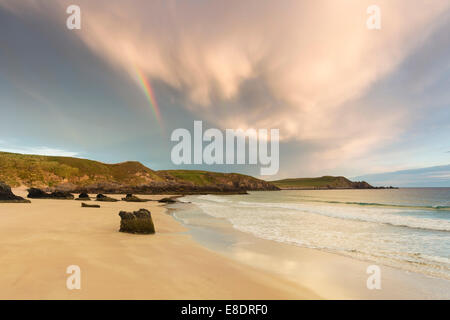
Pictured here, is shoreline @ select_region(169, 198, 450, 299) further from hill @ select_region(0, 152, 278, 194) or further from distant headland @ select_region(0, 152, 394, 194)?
hill @ select_region(0, 152, 278, 194)

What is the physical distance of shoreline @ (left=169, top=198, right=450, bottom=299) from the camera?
5.24m

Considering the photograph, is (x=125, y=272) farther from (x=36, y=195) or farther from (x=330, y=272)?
(x=36, y=195)

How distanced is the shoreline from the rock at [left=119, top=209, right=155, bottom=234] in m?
3.17

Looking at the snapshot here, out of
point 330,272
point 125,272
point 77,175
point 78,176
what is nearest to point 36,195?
point 125,272

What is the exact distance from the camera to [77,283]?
4.46m

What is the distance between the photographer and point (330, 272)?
6645mm

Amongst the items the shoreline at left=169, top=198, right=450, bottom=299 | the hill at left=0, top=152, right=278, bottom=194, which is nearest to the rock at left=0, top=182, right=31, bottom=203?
the shoreline at left=169, top=198, right=450, bottom=299

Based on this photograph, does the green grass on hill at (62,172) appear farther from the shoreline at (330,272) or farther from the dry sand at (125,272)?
the shoreline at (330,272)

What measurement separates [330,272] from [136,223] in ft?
29.8

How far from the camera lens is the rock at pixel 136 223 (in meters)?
10.6

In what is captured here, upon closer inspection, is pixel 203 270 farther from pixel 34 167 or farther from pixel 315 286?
pixel 34 167

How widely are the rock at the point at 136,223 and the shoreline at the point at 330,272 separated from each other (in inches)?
125

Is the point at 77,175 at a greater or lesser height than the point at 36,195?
greater
